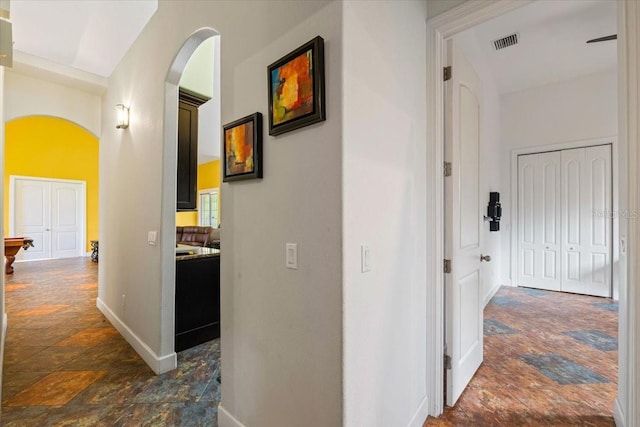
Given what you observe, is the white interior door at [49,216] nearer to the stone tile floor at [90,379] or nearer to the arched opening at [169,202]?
the stone tile floor at [90,379]

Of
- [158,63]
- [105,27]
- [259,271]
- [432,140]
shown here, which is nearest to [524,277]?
[432,140]

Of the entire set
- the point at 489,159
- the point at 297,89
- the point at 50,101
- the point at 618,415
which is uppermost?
the point at 50,101

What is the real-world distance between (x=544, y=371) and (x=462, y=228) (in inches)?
56.0

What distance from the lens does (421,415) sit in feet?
5.57

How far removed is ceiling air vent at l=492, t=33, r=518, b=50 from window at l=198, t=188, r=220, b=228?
8691mm

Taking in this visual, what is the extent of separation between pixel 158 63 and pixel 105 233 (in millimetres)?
2223

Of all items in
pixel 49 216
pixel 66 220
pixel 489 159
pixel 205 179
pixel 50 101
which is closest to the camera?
pixel 50 101

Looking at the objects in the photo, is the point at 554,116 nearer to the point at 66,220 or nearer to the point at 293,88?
the point at 293,88

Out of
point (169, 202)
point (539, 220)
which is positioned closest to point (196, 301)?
point (169, 202)

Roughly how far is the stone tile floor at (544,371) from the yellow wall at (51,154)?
31.1 ft

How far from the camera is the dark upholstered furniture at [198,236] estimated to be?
22.4 feet

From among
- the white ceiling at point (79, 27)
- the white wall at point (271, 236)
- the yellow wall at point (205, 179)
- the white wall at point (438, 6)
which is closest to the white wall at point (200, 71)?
the white wall at point (271, 236)

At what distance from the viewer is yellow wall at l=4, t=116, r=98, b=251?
7496 millimetres

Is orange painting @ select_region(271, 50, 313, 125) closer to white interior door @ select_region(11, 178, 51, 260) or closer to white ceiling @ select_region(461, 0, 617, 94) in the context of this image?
white ceiling @ select_region(461, 0, 617, 94)
